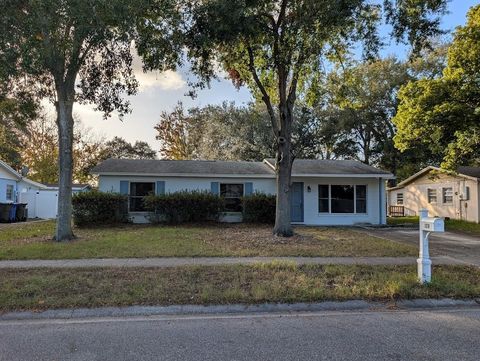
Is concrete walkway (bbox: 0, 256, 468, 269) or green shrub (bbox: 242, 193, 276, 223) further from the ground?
green shrub (bbox: 242, 193, 276, 223)

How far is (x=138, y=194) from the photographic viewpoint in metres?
19.7

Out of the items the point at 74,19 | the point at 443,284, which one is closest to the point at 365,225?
the point at 443,284

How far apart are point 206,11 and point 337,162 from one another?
47.4 feet

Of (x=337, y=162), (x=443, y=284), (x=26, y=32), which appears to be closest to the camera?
(x=443, y=284)

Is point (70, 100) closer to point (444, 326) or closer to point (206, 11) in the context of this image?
point (206, 11)

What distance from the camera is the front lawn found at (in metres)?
10.1

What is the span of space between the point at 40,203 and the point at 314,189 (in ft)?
58.3

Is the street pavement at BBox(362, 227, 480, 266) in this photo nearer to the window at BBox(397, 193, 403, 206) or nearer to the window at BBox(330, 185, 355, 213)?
the window at BBox(330, 185, 355, 213)

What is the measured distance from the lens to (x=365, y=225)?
19.8 meters

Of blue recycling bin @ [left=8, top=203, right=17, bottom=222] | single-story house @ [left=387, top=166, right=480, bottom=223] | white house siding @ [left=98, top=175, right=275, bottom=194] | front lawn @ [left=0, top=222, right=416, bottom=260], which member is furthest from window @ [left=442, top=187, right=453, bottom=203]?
blue recycling bin @ [left=8, top=203, right=17, bottom=222]

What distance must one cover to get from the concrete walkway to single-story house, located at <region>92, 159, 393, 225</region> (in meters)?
10.1

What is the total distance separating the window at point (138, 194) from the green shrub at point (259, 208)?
15.5 feet

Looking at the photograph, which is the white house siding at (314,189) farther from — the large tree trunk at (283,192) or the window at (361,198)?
the large tree trunk at (283,192)

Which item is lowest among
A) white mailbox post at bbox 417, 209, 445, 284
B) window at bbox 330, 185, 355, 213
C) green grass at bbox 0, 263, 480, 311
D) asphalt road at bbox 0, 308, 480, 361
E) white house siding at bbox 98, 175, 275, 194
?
asphalt road at bbox 0, 308, 480, 361
